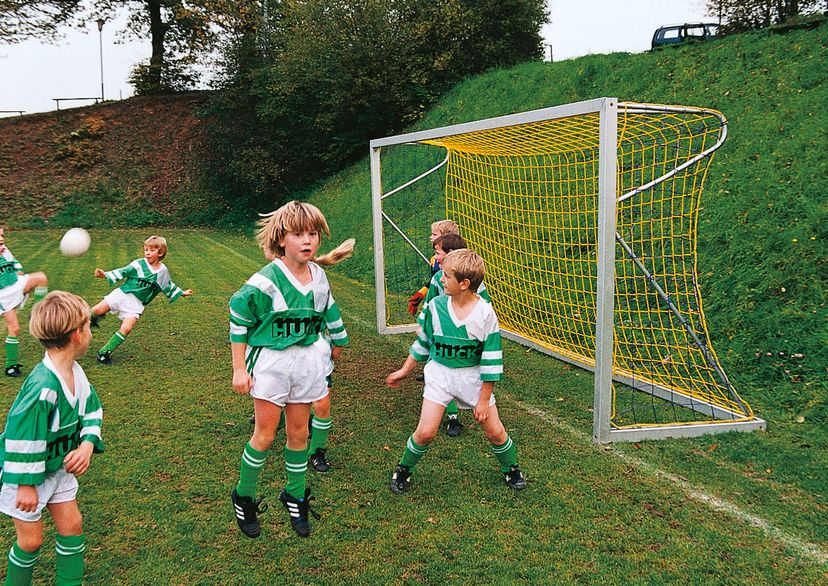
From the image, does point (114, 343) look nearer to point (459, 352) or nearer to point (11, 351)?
point (11, 351)

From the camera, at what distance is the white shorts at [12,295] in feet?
21.4

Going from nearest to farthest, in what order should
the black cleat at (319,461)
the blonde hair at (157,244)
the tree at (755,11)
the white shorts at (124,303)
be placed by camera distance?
the black cleat at (319,461), the blonde hair at (157,244), the white shorts at (124,303), the tree at (755,11)

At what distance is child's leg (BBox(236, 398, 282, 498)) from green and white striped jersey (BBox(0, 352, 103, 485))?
862mm

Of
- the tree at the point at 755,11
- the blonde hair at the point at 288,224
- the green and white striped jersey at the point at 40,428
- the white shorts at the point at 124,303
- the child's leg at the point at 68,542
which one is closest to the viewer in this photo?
the green and white striped jersey at the point at 40,428

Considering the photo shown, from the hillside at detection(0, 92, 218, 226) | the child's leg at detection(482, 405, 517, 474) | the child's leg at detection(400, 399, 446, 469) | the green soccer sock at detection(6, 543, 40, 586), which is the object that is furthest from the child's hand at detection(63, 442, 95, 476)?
the hillside at detection(0, 92, 218, 226)

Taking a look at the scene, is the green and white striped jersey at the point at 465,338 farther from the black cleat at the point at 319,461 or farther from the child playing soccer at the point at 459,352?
the black cleat at the point at 319,461

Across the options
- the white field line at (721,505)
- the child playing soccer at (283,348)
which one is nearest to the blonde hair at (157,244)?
the child playing soccer at (283,348)

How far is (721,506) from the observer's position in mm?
4066

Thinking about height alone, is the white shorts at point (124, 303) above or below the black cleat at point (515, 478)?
above

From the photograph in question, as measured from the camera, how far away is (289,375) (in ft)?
11.5

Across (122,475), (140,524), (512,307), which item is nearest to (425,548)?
(140,524)

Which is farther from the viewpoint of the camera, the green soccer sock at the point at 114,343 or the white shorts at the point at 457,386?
the green soccer sock at the point at 114,343

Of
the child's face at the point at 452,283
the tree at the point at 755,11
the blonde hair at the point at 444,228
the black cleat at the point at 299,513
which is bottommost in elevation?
the black cleat at the point at 299,513

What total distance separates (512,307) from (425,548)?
5533mm
